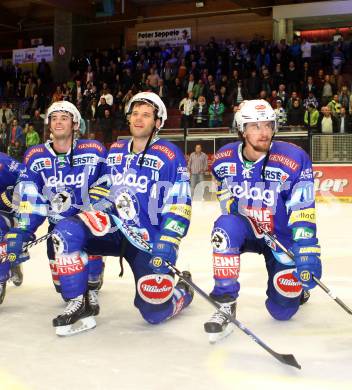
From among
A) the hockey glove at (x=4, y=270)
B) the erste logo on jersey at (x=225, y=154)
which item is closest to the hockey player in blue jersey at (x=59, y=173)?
the hockey glove at (x=4, y=270)

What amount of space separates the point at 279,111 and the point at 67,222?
8.45 metres

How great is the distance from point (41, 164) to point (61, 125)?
0.83ft

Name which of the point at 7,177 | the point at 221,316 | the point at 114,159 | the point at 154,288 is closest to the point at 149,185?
the point at 114,159

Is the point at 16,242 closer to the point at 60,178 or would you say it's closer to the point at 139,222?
the point at 60,178

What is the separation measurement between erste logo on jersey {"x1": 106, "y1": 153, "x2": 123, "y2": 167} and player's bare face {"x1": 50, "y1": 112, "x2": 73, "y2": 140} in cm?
34

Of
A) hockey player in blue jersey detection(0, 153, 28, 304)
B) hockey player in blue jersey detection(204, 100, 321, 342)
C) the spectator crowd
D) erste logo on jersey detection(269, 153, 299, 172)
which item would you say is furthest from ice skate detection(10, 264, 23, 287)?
the spectator crowd

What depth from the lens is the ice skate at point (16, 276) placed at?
3.75m

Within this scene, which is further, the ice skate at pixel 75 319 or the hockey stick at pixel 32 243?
the hockey stick at pixel 32 243

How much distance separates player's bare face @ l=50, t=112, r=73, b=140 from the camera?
322cm

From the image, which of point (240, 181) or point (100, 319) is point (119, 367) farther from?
point (240, 181)

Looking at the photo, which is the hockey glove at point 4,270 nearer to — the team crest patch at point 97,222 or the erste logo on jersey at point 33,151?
the erste logo on jersey at point 33,151

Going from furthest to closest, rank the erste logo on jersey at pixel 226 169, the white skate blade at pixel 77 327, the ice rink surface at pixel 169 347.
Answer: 1. the erste logo on jersey at pixel 226 169
2. the white skate blade at pixel 77 327
3. the ice rink surface at pixel 169 347


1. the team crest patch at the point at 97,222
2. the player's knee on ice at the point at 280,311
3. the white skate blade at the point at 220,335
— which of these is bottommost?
the white skate blade at the point at 220,335

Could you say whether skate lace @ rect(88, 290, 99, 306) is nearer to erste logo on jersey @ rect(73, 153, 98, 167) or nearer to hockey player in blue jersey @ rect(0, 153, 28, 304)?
hockey player in blue jersey @ rect(0, 153, 28, 304)
